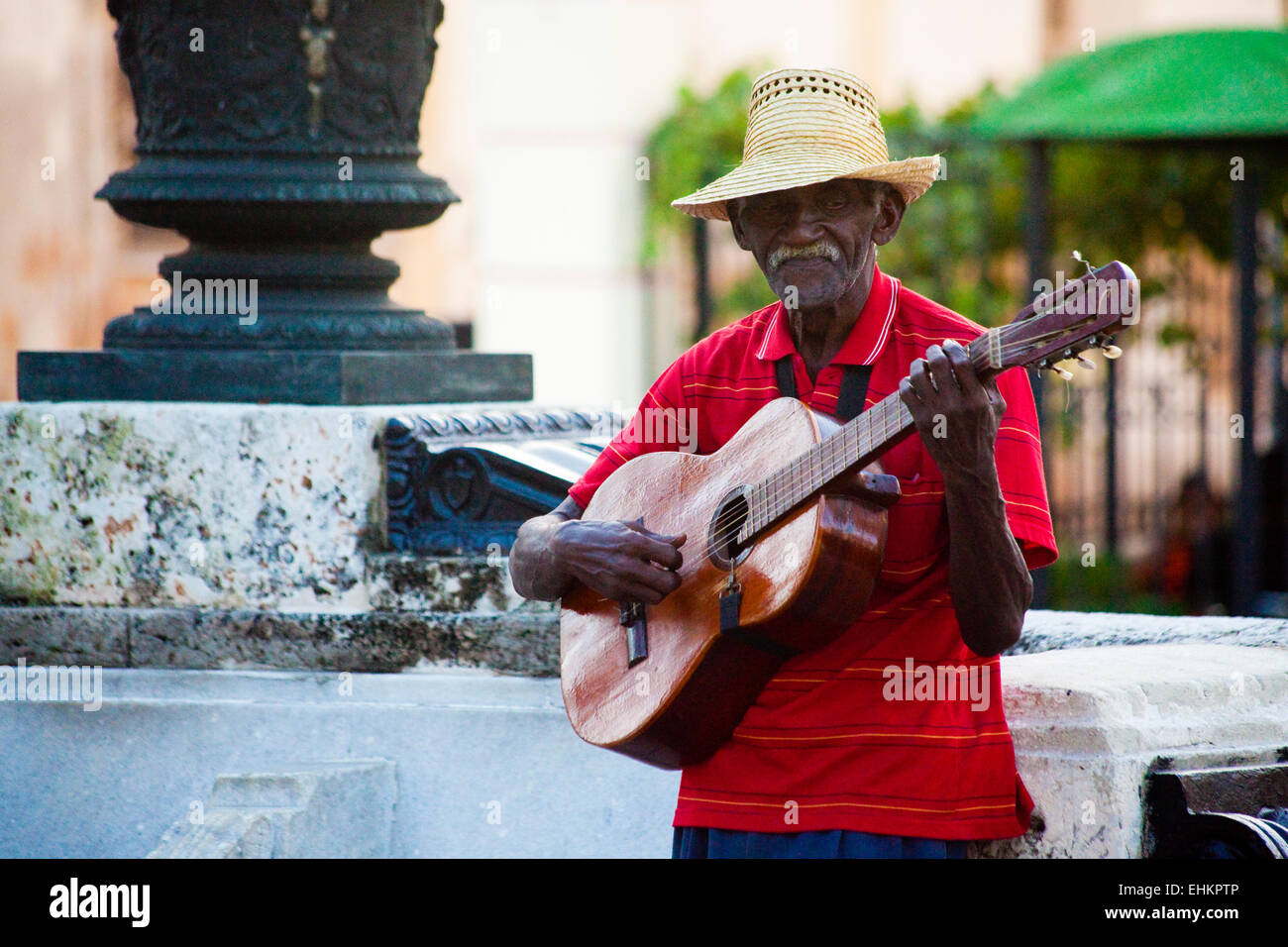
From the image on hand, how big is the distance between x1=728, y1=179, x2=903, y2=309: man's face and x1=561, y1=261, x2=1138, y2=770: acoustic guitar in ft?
0.63

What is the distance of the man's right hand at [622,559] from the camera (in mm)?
2766

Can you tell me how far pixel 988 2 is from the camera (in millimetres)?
11227

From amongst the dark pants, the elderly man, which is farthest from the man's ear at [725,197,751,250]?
the dark pants

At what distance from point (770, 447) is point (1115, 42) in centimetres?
565

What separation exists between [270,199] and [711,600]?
173cm

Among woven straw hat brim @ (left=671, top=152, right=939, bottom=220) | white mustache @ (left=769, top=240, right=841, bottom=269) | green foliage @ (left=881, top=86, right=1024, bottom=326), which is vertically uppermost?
green foliage @ (left=881, top=86, right=1024, bottom=326)

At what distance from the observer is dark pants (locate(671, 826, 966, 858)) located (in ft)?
8.18

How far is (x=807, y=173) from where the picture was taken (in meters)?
2.58

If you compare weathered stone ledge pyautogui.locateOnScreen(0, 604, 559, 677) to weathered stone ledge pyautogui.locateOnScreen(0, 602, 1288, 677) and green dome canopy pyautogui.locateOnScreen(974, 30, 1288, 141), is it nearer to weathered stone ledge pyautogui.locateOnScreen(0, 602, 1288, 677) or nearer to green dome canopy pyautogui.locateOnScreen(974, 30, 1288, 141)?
weathered stone ledge pyautogui.locateOnScreen(0, 602, 1288, 677)

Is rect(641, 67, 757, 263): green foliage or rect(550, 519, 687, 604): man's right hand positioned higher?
rect(641, 67, 757, 263): green foliage

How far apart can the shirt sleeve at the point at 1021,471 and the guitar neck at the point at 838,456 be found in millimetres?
185

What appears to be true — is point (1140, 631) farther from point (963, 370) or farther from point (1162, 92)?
point (1162, 92)
